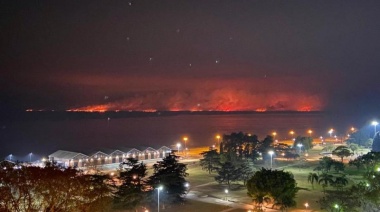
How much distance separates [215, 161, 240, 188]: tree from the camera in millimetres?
24984

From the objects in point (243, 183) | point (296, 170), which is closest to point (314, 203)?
point (243, 183)

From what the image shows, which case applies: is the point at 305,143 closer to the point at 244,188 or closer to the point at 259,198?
the point at 244,188

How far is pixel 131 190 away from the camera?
58.3ft

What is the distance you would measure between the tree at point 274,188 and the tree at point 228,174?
7.13 meters

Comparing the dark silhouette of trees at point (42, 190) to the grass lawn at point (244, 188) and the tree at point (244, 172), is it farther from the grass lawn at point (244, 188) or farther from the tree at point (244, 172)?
the tree at point (244, 172)

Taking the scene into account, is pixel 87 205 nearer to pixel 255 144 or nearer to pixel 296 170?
pixel 296 170

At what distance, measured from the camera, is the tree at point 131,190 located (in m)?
17.7

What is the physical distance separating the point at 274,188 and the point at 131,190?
616 centimetres

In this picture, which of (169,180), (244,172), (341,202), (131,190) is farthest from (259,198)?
(244,172)

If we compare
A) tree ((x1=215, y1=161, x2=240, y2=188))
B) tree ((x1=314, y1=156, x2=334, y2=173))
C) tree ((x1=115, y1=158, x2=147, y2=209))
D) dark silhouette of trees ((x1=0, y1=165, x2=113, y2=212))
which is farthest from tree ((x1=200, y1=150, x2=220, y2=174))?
dark silhouette of trees ((x1=0, y1=165, x2=113, y2=212))

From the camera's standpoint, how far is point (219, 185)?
2525 centimetres

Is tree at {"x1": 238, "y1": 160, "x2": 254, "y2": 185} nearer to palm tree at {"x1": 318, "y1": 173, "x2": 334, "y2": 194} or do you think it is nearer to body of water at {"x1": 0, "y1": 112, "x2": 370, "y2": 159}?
palm tree at {"x1": 318, "y1": 173, "x2": 334, "y2": 194}

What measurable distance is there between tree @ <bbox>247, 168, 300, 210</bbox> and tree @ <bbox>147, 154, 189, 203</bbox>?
4299 millimetres

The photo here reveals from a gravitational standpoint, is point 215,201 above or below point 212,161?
below
